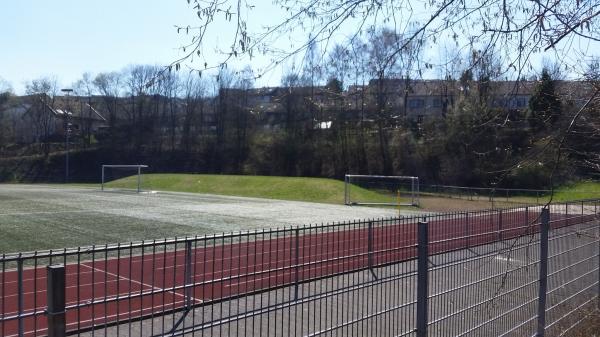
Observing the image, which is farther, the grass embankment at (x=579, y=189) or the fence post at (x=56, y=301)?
the grass embankment at (x=579, y=189)

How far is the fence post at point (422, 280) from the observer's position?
4.55 m

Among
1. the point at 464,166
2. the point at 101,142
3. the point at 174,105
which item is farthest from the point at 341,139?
the point at 101,142

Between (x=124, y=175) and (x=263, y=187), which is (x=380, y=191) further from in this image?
(x=124, y=175)

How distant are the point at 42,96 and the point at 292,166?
4739cm

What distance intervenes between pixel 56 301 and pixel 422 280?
2753 millimetres

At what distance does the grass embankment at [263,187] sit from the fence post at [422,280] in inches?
1371

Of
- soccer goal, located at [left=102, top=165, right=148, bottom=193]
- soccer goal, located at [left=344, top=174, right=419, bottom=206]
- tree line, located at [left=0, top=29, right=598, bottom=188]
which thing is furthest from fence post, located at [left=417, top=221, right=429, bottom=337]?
soccer goal, located at [left=102, top=165, right=148, bottom=193]

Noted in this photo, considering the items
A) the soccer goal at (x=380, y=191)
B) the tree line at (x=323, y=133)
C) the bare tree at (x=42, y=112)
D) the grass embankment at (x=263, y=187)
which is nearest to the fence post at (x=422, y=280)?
the tree line at (x=323, y=133)

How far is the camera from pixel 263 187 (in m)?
46.9

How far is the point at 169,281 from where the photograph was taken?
1148 centimetres

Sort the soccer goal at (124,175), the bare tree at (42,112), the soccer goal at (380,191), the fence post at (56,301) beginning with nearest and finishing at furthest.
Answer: the fence post at (56,301) → the soccer goal at (380,191) → the soccer goal at (124,175) → the bare tree at (42,112)

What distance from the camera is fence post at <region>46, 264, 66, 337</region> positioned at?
2.62m

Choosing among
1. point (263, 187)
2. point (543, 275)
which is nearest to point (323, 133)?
point (263, 187)

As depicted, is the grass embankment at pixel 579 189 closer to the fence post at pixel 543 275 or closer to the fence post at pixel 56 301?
the fence post at pixel 543 275
